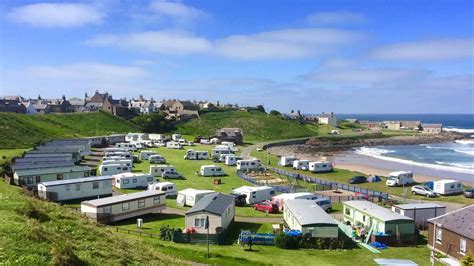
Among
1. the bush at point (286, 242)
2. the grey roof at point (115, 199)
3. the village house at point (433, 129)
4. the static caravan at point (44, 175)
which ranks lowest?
the bush at point (286, 242)

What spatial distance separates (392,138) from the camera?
139125mm

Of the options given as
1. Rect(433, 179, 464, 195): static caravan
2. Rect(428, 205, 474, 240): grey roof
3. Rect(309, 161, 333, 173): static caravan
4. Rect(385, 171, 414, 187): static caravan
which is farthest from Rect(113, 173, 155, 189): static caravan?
Rect(433, 179, 464, 195): static caravan

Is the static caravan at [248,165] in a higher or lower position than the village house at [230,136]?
lower

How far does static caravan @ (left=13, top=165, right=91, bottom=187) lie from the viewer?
120 feet

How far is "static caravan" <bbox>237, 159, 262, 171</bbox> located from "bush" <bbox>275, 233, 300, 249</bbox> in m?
30.9

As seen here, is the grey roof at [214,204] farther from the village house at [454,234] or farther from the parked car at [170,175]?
the parked car at [170,175]

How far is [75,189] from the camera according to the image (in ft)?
115

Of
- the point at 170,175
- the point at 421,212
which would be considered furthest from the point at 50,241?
the point at 170,175

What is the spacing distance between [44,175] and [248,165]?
89.4 ft

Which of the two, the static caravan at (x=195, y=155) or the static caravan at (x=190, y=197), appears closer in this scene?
the static caravan at (x=190, y=197)

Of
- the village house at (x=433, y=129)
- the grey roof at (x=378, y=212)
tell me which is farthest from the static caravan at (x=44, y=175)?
the village house at (x=433, y=129)

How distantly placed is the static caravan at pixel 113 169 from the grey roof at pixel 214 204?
19.9 metres

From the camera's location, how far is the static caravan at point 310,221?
26125 millimetres

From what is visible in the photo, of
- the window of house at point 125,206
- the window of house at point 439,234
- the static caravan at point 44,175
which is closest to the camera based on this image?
the window of house at point 439,234
